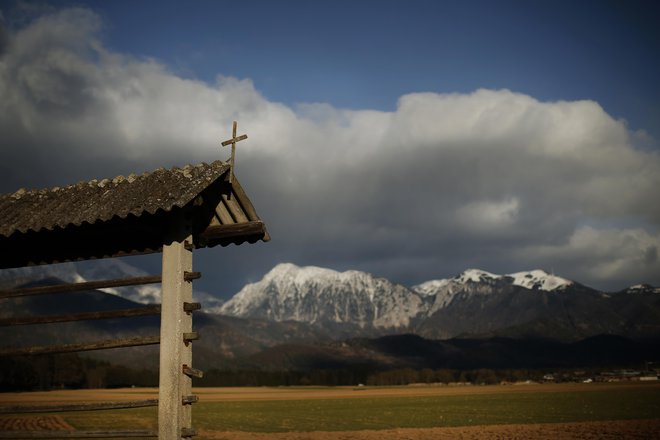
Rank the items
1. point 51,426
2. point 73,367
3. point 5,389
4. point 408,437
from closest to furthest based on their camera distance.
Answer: point 408,437, point 51,426, point 5,389, point 73,367

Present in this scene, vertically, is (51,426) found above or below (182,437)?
below

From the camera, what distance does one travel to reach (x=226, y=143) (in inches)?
423

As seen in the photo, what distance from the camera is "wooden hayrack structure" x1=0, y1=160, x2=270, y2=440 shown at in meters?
9.91

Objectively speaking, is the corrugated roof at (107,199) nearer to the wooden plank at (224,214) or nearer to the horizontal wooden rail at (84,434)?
the wooden plank at (224,214)

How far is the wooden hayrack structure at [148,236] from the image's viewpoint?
9.91 meters

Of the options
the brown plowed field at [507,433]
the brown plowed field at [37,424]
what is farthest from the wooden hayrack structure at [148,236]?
the brown plowed field at [37,424]

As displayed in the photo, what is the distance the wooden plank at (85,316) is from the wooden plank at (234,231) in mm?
1679

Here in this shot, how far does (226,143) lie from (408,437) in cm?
3702

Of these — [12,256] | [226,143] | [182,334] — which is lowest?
[182,334]

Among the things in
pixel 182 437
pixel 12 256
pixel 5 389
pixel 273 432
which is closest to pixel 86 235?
pixel 12 256

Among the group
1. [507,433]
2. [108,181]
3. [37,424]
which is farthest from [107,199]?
[37,424]

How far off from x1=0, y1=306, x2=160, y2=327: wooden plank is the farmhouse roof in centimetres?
106

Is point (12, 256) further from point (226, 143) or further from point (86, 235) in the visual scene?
point (226, 143)

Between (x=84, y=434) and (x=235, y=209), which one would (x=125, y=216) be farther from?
(x=84, y=434)
